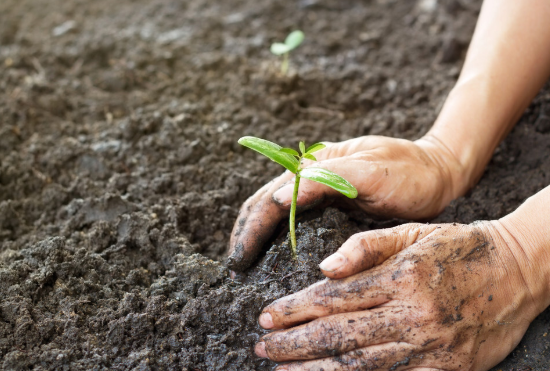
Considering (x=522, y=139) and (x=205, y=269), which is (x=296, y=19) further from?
(x=205, y=269)

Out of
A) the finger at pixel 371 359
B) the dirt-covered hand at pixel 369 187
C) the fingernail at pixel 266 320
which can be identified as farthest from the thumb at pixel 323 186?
the finger at pixel 371 359

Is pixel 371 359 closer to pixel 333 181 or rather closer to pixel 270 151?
pixel 333 181

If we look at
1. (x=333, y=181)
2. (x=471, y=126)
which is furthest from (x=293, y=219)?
(x=471, y=126)

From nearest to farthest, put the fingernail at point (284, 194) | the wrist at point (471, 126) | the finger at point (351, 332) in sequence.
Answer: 1. the finger at point (351, 332)
2. the fingernail at point (284, 194)
3. the wrist at point (471, 126)

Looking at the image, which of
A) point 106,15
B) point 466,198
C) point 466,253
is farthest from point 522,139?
point 106,15

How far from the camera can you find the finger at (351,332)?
1.19 meters

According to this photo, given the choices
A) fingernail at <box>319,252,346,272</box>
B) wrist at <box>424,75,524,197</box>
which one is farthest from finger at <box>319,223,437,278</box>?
wrist at <box>424,75,524,197</box>

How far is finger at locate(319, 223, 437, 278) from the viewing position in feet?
3.96

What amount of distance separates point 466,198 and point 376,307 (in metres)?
0.74

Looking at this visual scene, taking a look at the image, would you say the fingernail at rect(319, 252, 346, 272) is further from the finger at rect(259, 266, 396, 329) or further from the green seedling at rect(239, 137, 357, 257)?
the green seedling at rect(239, 137, 357, 257)

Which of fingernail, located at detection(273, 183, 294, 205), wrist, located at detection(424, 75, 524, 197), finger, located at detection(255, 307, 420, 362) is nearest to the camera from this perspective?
finger, located at detection(255, 307, 420, 362)

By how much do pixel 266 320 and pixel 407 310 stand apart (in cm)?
36

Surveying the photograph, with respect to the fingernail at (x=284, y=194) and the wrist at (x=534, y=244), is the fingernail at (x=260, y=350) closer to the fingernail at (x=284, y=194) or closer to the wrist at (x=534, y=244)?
the fingernail at (x=284, y=194)

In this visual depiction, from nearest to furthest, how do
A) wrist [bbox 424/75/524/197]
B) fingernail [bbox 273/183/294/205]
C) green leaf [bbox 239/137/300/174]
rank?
green leaf [bbox 239/137/300/174], fingernail [bbox 273/183/294/205], wrist [bbox 424/75/524/197]
